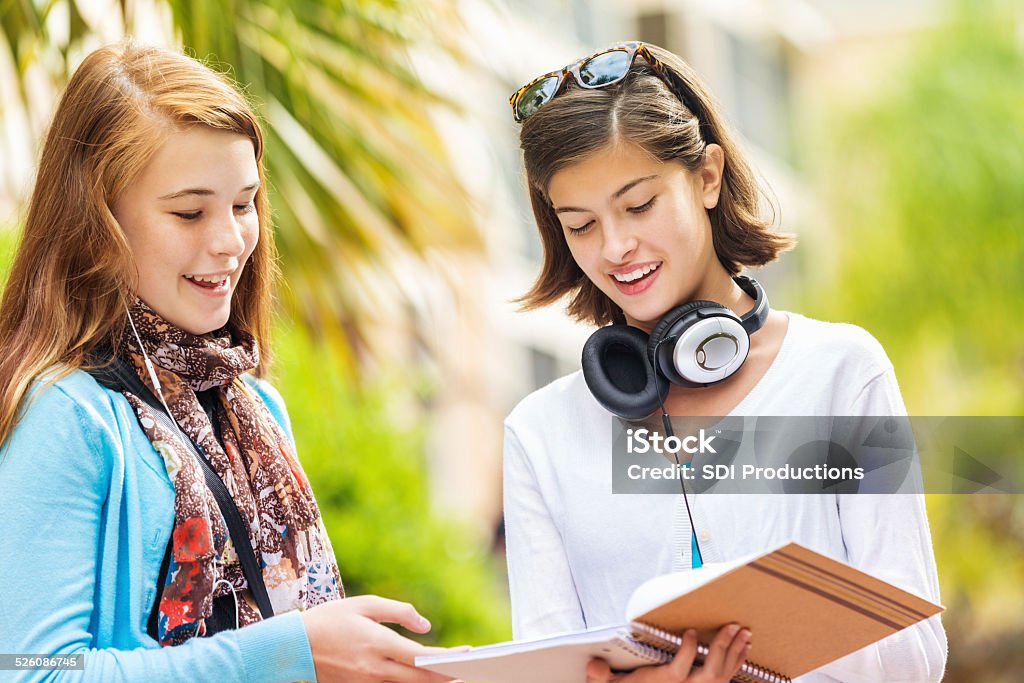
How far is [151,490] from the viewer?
2.05 meters

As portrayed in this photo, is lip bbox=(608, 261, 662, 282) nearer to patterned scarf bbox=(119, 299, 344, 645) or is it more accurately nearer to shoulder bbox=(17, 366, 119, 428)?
patterned scarf bbox=(119, 299, 344, 645)

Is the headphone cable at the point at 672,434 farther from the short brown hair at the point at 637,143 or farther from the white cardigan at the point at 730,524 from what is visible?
the short brown hair at the point at 637,143

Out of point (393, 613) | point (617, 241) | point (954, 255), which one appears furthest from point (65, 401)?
point (954, 255)

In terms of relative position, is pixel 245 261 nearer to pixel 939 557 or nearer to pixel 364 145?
pixel 364 145

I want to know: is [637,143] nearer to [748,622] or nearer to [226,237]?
[226,237]

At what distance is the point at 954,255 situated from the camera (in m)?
12.6

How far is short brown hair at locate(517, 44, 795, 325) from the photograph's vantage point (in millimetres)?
2285

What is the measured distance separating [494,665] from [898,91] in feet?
44.0

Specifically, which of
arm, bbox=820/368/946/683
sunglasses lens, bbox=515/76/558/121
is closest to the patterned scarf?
sunglasses lens, bbox=515/76/558/121

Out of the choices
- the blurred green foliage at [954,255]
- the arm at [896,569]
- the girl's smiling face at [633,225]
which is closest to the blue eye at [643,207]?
the girl's smiling face at [633,225]

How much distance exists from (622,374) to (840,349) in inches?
15.8

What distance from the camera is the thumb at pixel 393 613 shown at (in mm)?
2016

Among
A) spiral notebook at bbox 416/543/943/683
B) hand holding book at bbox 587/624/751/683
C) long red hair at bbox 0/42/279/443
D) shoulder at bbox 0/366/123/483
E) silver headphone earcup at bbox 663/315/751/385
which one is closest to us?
spiral notebook at bbox 416/543/943/683

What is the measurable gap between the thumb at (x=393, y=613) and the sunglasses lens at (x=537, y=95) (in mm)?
964
